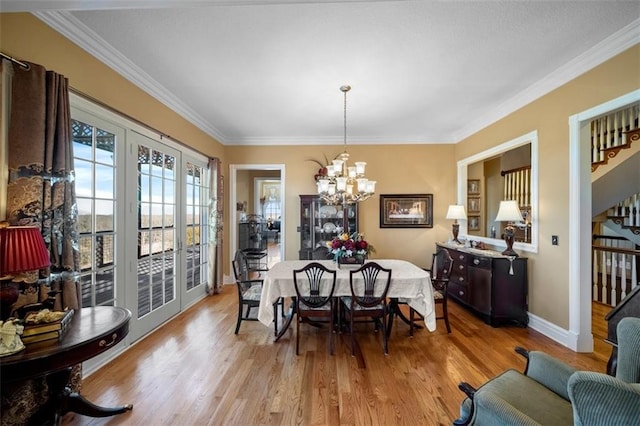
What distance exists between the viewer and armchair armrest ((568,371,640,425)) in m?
0.88

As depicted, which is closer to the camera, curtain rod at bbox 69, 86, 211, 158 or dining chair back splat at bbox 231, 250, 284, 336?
curtain rod at bbox 69, 86, 211, 158

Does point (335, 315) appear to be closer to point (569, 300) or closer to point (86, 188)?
point (569, 300)

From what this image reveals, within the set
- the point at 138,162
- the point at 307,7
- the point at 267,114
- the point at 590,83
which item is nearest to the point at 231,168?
the point at 267,114

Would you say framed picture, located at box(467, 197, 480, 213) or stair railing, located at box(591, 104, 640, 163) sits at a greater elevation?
stair railing, located at box(591, 104, 640, 163)

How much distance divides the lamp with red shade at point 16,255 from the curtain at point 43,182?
0.38 metres

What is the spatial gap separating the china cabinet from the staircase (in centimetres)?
362

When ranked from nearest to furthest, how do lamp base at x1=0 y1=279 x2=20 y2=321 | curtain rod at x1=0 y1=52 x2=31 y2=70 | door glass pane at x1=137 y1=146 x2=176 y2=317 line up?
lamp base at x1=0 y1=279 x2=20 y2=321, curtain rod at x1=0 y1=52 x2=31 y2=70, door glass pane at x1=137 y1=146 x2=176 y2=317

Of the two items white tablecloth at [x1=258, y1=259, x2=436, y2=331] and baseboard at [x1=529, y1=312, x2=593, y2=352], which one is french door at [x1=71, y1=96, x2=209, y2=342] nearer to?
white tablecloth at [x1=258, y1=259, x2=436, y2=331]

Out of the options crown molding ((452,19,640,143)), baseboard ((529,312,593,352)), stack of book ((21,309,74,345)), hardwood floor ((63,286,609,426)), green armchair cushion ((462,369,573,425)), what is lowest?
hardwood floor ((63,286,609,426))

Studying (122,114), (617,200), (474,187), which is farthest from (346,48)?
(474,187)

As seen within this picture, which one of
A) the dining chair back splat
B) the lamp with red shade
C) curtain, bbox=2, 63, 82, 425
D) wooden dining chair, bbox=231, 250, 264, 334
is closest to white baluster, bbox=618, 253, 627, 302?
the dining chair back splat

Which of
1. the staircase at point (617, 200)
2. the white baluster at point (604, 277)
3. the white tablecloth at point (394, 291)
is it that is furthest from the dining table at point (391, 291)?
the white baluster at point (604, 277)

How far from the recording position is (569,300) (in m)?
2.79

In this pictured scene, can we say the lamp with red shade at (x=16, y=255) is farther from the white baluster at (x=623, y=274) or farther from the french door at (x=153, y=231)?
the white baluster at (x=623, y=274)
